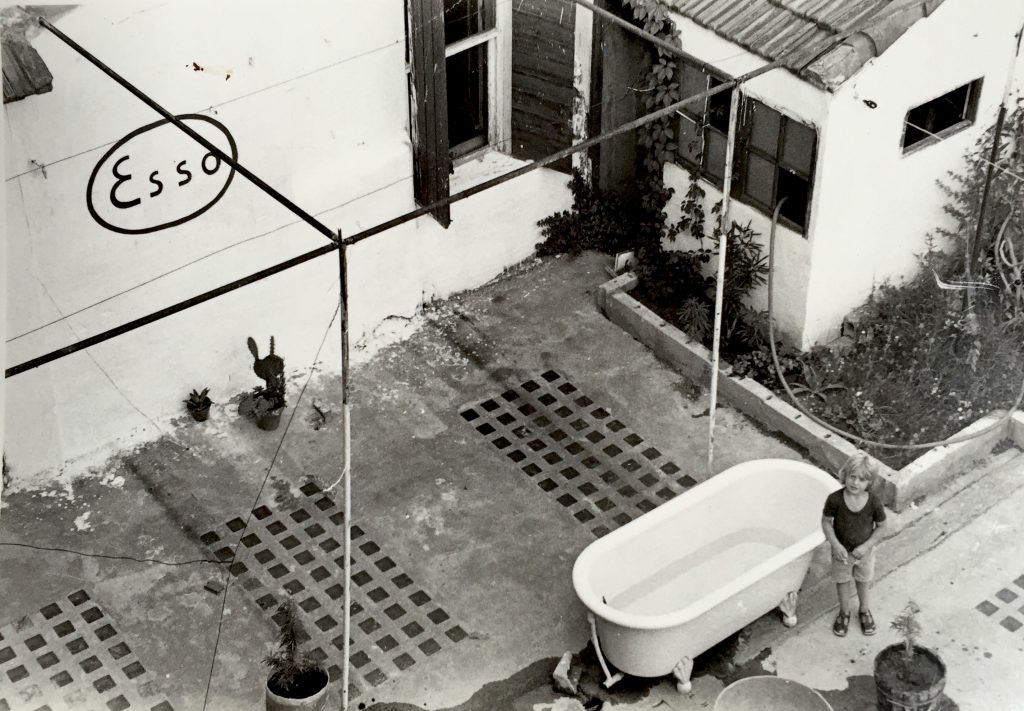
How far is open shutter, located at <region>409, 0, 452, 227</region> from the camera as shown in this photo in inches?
388

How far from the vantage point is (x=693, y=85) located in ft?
34.6

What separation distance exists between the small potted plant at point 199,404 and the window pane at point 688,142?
397cm

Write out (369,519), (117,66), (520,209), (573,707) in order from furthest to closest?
(520,209)
(369,519)
(117,66)
(573,707)

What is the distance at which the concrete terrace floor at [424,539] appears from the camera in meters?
8.31

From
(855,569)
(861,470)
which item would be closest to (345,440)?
(861,470)

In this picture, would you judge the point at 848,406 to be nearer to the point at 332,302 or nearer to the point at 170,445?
the point at 332,302

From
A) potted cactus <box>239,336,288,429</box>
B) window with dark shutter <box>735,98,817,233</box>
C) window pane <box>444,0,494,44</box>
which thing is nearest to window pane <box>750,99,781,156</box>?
window with dark shutter <box>735,98,817,233</box>

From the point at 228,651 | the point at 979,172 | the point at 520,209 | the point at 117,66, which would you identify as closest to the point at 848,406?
the point at 979,172

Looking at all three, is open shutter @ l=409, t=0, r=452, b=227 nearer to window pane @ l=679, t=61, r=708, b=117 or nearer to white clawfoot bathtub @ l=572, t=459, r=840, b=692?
window pane @ l=679, t=61, r=708, b=117

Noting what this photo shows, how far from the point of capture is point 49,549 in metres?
9.14

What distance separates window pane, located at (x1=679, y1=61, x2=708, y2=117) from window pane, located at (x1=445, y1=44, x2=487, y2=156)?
1.52 metres

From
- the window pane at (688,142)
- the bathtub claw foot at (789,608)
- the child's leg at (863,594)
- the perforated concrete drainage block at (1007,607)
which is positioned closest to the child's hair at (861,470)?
the child's leg at (863,594)

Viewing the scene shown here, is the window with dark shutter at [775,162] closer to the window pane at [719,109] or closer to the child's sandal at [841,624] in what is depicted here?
the window pane at [719,109]

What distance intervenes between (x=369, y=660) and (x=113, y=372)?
9.07ft
